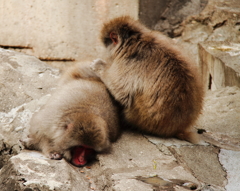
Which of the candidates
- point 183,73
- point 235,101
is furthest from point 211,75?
point 183,73

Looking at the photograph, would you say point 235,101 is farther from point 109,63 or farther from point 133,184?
point 133,184

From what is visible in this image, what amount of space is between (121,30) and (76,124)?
148 centimetres

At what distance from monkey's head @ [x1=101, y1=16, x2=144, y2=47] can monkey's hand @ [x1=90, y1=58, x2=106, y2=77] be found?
0.85 feet

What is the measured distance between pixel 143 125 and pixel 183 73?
755 millimetres

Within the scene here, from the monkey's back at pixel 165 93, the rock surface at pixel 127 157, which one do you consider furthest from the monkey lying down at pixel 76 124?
the monkey's back at pixel 165 93

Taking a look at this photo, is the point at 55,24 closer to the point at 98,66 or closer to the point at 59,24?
the point at 59,24

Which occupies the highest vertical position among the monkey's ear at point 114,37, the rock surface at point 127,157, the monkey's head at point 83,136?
the monkey's ear at point 114,37

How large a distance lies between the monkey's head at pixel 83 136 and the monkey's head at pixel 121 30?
1.19 metres

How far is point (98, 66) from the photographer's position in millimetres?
4770

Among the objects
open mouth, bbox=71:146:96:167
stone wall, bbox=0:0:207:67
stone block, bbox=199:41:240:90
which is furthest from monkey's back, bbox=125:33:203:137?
stone wall, bbox=0:0:207:67

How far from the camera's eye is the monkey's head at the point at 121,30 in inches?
180

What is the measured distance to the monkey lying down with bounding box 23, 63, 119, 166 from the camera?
3650 millimetres

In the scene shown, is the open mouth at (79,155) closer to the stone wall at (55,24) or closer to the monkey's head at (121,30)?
the monkey's head at (121,30)

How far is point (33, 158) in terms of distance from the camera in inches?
141
